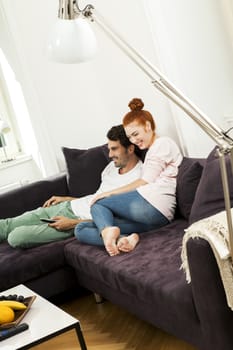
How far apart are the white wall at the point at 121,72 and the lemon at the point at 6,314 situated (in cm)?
169

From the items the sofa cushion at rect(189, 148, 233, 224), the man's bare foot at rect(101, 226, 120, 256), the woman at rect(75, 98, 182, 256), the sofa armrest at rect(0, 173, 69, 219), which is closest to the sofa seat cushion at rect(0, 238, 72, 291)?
the woman at rect(75, 98, 182, 256)

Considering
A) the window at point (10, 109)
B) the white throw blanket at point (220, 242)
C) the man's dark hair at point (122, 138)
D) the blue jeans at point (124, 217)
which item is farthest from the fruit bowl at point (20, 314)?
the window at point (10, 109)

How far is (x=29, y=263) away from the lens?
3.36m

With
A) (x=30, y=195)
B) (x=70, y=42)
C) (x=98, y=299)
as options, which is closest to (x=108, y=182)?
(x=30, y=195)

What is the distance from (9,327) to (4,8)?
3042 millimetres

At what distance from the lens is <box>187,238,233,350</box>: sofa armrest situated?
2062 millimetres

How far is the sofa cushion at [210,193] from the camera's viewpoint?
103 inches

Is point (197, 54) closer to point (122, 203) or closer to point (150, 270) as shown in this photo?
point (122, 203)

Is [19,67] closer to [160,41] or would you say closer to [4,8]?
[4,8]

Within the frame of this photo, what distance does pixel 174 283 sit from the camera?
2318 mm

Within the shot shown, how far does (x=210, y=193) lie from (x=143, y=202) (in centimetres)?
61

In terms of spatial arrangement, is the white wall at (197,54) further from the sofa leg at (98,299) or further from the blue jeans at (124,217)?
the sofa leg at (98,299)

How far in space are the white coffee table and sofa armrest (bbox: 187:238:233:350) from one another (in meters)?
0.52

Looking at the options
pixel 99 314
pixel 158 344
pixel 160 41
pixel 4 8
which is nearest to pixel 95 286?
pixel 99 314
